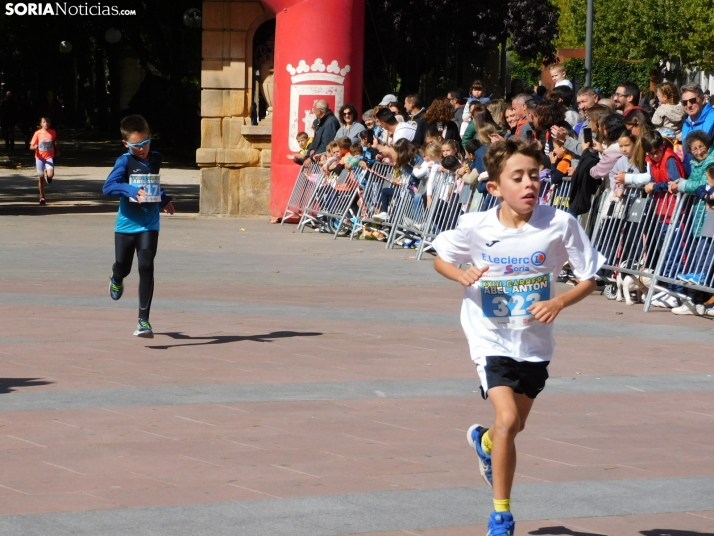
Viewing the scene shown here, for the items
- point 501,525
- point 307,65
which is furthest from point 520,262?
point 307,65

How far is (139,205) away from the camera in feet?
30.7

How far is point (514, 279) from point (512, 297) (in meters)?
0.07

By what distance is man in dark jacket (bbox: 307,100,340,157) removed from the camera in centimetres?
1827

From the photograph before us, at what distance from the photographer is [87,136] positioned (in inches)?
1928

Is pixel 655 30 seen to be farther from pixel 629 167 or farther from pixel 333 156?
pixel 629 167

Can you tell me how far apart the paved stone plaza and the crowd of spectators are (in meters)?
1.09

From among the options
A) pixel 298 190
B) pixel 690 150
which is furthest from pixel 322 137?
pixel 690 150

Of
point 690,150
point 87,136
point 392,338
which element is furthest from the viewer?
point 87,136

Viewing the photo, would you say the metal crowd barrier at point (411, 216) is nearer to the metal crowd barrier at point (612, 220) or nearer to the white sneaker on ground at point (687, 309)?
the metal crowd barrier at point (612, 220)

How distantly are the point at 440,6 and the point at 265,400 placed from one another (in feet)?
72.1

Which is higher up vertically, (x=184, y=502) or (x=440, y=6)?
(x=440, y=6)

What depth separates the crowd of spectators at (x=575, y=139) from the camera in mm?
11062

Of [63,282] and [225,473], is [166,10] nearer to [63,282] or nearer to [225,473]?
[63,282]

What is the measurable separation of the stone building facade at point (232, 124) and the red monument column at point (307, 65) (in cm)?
82
